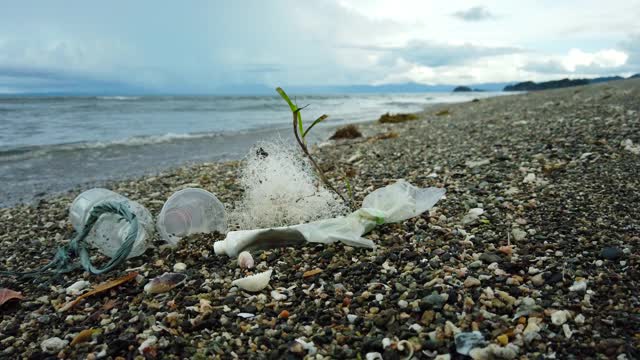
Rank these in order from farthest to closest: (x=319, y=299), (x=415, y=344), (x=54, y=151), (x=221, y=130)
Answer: (x=221, y=130) < (x=54, y=151) < (x=319, y=299) < (x=415, y=344)

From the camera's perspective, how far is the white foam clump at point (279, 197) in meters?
3.82

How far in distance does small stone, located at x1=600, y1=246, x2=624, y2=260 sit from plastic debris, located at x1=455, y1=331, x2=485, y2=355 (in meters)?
1.24

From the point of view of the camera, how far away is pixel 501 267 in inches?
110

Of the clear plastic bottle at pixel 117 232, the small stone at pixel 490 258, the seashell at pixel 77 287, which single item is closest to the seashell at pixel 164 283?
the seashell at pixel 77 287

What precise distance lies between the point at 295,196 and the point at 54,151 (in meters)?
11.0

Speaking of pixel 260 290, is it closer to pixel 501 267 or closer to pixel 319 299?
pixel 319 299

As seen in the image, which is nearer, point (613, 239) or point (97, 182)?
point (613, 239)

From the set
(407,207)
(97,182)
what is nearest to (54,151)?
(97,182)

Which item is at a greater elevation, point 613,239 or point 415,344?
point 613,239

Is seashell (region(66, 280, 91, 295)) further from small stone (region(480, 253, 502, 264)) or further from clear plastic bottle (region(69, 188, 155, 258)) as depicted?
small stone (region(480, 253, 502, 264))

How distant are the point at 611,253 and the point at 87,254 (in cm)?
382

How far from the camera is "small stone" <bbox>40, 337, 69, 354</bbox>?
2408 millimetres

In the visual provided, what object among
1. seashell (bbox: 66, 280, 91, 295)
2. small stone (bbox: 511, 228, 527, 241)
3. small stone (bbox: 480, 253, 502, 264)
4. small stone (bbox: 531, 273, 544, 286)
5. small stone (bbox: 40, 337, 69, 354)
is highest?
small stone (bbox: 511, 228, 527, 241)

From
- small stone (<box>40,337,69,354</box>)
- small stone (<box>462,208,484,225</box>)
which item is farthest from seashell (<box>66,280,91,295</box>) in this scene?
small stone (<box>462,208,484,225</box>)
